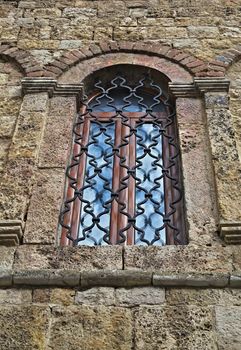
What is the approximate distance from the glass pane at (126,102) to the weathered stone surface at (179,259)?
170 cm

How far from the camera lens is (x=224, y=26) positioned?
550cm

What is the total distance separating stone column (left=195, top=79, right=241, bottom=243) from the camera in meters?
3.63

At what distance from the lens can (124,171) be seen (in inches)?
170

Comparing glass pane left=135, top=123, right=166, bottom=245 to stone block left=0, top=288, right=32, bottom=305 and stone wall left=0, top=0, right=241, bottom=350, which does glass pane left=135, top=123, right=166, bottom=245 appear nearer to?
stone wall left=0, top=0, right=241, bottom=350

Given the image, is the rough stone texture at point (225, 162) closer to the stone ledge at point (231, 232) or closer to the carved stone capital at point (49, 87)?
the stone ledge at point (231, 232)

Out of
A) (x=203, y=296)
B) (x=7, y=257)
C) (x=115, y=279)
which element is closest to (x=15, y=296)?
(x=7, y=257)

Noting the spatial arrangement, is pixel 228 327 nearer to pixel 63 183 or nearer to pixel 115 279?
pixel 115 279

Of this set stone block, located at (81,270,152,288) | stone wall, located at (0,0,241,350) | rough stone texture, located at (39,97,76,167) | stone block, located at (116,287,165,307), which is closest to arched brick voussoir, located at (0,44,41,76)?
stone wall, located at (0,0,241,350)

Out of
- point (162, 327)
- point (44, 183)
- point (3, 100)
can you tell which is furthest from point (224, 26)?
point (162, 327)

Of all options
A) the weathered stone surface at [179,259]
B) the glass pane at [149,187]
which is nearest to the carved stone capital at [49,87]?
the glass pane at [149,187]

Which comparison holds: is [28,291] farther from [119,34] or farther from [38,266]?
[119,34]

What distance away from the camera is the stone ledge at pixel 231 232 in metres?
3.55

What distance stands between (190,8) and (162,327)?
374 cm

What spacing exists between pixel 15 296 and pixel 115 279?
60cm
